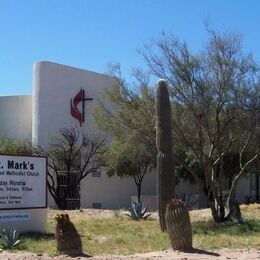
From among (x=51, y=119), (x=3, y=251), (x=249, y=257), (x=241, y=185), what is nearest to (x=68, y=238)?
(x=3, y=251)

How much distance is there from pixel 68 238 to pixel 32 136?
103ft

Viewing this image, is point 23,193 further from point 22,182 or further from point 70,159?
point 70,159

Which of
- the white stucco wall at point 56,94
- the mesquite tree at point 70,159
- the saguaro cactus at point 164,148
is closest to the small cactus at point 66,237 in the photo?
the saguaro cactus at point 164,148

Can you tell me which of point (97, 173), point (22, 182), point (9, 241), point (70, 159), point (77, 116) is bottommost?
point (9, 241)

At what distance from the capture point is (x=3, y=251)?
14.3 metres

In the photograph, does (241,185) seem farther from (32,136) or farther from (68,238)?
(68,238)

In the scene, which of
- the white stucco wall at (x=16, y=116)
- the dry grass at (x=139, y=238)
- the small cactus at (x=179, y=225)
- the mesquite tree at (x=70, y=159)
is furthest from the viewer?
the white stucco wall at (x=16, y=116)

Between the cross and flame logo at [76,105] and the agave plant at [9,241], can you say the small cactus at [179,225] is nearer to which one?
the agave plant at [9,241]

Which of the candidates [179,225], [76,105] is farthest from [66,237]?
[76,105]

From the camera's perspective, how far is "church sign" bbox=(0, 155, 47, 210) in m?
18.1

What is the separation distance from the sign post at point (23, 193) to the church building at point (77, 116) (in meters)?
22.9

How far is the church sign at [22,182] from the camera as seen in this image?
18094 millimetres

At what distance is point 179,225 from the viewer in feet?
45.9

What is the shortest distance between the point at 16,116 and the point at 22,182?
94.1ft
